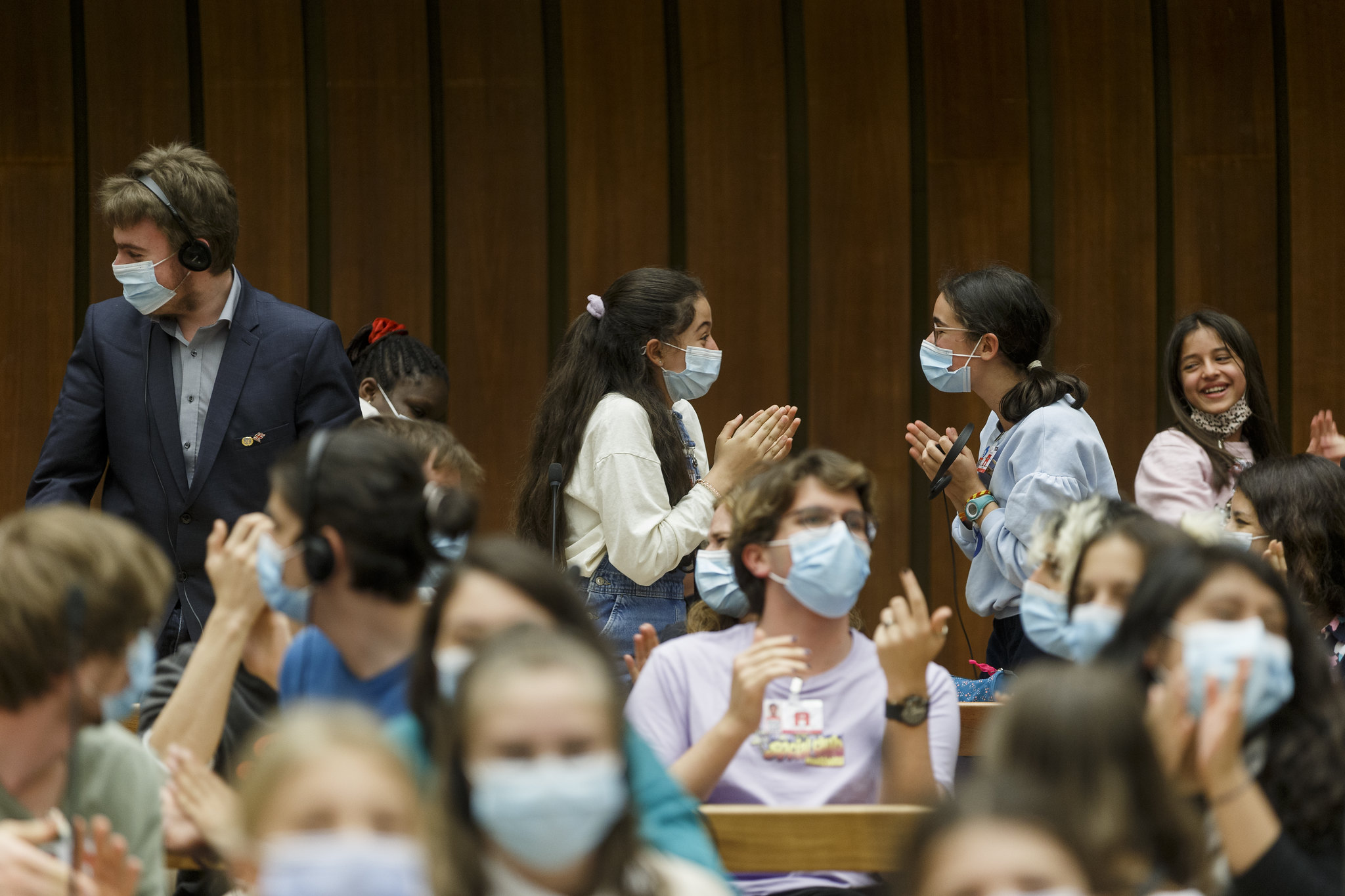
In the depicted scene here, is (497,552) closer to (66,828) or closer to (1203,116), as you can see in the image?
(66,828)

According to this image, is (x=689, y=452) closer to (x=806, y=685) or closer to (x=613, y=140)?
(x=806, y=685)

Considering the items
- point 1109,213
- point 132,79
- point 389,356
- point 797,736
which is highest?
point 132,79

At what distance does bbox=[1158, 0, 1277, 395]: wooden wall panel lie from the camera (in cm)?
517

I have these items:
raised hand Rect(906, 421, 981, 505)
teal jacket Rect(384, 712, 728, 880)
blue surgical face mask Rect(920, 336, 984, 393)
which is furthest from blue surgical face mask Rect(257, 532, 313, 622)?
blue surgical face mask Rect(920, 336, 984, 393)

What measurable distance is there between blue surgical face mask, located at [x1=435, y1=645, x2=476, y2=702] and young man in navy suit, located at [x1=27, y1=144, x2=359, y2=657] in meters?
1.62

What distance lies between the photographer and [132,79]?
16.7ft

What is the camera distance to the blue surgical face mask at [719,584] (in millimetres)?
3164

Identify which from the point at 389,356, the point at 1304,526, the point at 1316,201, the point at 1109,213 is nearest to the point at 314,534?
the point at 1304,526

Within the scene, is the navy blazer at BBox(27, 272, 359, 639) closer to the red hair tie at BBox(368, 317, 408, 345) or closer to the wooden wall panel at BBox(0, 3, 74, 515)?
the red hair tie at BBox(368, 317, 408, 345)

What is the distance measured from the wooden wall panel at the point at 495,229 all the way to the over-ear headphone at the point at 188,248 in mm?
1856

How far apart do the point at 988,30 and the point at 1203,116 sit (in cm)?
85

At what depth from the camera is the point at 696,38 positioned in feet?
17.0

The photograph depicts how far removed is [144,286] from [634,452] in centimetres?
124

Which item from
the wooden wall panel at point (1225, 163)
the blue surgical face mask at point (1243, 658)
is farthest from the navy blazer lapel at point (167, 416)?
the wooden wall panel at point (1225, 163)
